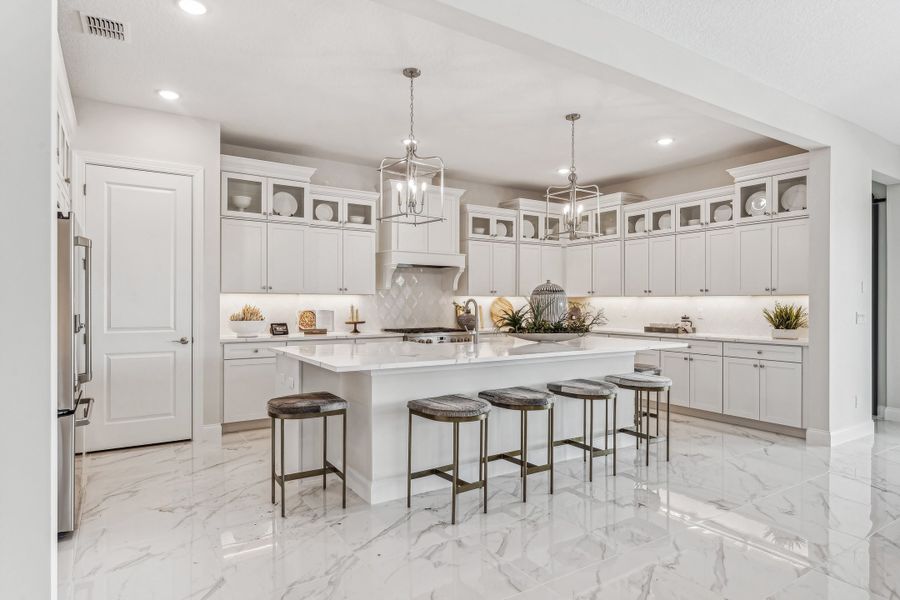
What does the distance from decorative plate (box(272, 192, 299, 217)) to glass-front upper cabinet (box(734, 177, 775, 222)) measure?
4510 mm

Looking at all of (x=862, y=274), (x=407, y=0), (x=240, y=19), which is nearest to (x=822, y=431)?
(x=862, y=274)

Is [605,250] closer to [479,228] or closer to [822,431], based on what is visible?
[479,228]

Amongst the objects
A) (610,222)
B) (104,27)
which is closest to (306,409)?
(104,27)

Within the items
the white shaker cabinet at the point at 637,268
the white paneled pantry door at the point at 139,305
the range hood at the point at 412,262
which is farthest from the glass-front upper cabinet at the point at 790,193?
the white paneled pantry door at the point at 139,305

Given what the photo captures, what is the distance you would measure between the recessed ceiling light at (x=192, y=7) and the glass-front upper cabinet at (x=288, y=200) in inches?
94.7

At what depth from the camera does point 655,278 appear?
20.7 ft

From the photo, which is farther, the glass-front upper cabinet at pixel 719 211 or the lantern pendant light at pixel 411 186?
the glass-front upper cabinet at pixel 719 211

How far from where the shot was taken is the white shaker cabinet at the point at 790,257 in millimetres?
→ 4949

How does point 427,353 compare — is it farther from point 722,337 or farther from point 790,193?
point 790,193

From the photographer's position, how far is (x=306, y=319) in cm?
577

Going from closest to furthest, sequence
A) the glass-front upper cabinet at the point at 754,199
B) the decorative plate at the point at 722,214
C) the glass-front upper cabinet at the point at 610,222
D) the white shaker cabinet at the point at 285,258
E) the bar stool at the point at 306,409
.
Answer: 1. the bar stool at the point at 306,409
2. the glass-front upper cabinet at the point at 754,199
3. the white shaker cabinet at the point at 285,258
4. the decorative plate at the point at 722,214
5. the glass-front upper cabinet at the point at 610,222

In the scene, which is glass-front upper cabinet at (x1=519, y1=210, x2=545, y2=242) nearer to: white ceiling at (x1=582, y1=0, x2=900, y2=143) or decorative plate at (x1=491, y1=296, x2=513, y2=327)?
decorative plate at (x1=491, y1=296, x2=513, y2=327)

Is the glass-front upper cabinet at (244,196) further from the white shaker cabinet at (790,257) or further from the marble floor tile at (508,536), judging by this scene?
the white shaker cabinet at (790,257)

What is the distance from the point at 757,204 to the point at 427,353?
393cm
